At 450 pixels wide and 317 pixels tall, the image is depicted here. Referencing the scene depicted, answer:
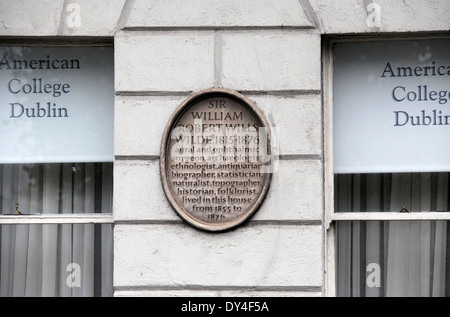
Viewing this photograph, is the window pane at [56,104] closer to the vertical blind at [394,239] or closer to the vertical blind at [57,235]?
the vertical blind at [57,235]

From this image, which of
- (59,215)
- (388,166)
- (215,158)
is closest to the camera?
(215,158)

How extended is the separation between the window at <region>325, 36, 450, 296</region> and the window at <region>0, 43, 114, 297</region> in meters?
1.77

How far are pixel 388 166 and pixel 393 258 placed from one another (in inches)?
27.8

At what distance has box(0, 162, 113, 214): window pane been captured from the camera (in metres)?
7.52

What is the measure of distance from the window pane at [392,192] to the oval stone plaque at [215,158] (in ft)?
2.21

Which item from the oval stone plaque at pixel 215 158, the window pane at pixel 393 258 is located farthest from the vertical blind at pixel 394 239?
the oval stone plaque at pixel 215 158

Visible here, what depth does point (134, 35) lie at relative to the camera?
285 inches

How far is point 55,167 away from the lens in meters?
7.53

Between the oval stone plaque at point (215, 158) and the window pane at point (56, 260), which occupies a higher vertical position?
the oval stone plaque at point (215, 158)

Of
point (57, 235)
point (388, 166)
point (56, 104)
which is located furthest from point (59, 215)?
point (388, 166)

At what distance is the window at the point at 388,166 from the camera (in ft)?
24.0

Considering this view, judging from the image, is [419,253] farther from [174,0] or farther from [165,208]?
[174,0]

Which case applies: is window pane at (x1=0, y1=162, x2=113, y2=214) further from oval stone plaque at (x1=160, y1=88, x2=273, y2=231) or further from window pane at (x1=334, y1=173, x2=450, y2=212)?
window pane at (x1=334, y1=173, x2=450, y2=212)

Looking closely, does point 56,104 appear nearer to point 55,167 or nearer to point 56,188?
point 55,167
